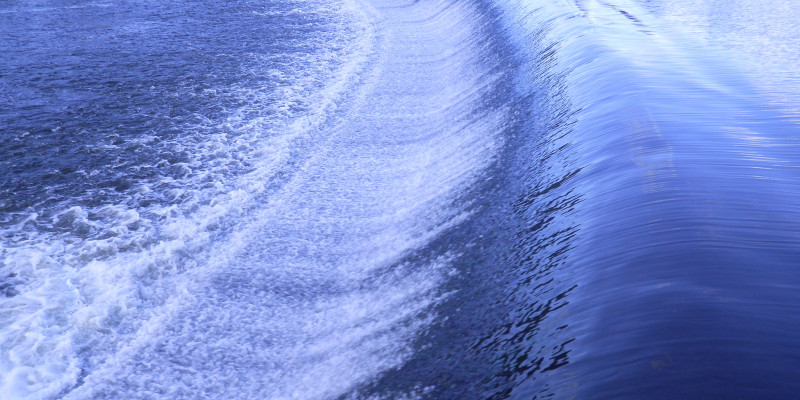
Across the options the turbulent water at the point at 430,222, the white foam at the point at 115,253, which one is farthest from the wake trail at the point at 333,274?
the white foam at the point at 115,253

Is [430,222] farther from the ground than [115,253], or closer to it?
closer to it

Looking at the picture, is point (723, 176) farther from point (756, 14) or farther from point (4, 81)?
point (4, 81)

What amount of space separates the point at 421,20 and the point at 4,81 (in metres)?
10.5

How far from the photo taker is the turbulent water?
5.20 meters

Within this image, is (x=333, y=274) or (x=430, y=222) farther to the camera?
(x=430, y=222)

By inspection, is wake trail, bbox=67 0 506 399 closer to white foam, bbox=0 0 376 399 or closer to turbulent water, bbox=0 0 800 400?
turbulent water, bbox=0 0 800 400

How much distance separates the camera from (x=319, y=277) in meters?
7.61

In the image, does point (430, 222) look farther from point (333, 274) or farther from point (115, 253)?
point (115, 253)

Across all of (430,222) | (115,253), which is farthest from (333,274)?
(115,253)

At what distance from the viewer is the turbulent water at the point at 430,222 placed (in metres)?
5.20

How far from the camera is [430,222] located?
8195mm

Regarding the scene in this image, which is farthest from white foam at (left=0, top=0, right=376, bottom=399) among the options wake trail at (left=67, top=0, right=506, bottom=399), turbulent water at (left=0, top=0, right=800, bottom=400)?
wake trail at (left=67, top=0, right=506, bottom=399)

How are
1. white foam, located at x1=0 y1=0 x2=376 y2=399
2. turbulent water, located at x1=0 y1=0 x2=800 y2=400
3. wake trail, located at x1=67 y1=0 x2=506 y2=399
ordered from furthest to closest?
white foam, located at x1=0 y1=0 x2=376 y2=399
wake trail, located at x1=67 y1=0 x2=506 y2=399
turbulent water, located at x1=0 y1=0 x2=800 y2=400

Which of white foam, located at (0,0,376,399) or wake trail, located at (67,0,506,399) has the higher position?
white foam, located at (0,0,376,399)
